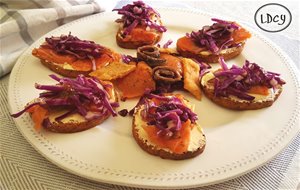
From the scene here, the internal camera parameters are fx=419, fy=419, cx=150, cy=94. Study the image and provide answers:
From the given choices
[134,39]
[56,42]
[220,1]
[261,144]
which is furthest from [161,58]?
[220,1]

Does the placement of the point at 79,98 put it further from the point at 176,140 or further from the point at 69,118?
the point at 176,140

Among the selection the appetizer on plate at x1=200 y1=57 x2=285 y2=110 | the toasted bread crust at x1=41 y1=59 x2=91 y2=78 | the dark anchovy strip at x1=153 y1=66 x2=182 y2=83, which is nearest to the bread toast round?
the appetizer on plate at x1=200 y1=57 x2=285 y2=110

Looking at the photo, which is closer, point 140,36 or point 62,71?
point 62,71

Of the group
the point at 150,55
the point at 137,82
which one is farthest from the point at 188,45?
the point at 137,82

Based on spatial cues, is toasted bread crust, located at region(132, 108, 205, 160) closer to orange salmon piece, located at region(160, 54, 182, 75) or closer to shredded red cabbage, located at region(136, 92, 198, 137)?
shredded red cabbage, located at region(136, 92, 198, 137)

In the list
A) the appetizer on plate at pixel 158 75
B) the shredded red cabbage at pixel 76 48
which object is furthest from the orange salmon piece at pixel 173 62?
the shredded red cabbage at pixel 76 48

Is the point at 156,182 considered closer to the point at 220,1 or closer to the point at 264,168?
the point at 264,168

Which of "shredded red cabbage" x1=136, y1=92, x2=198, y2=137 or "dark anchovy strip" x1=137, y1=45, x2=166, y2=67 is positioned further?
"dark anchovy strip" x1=137, y1=45, x2=166, y2=67
